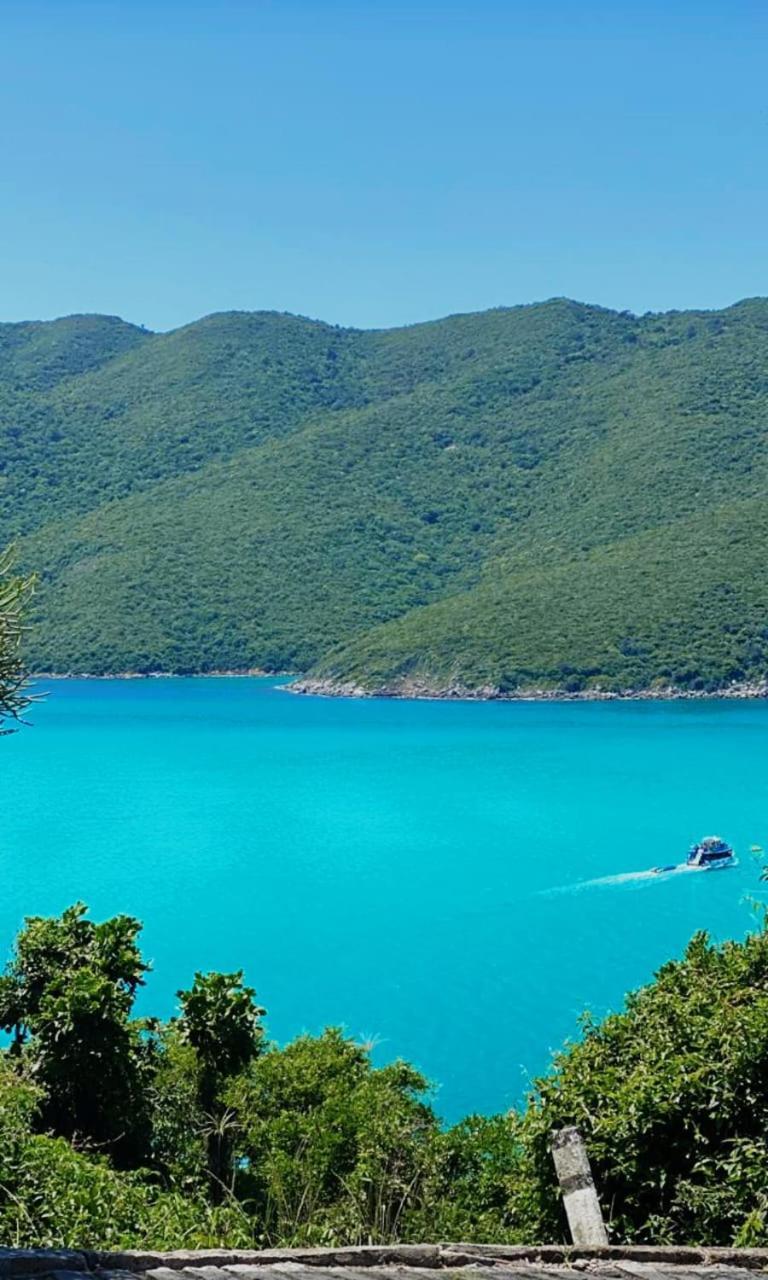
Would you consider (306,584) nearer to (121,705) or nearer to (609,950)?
(121,705)

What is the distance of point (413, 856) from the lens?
140 ft

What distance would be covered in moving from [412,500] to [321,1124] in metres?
119

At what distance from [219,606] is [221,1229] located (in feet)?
346

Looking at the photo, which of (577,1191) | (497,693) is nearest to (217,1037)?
(577,1191)

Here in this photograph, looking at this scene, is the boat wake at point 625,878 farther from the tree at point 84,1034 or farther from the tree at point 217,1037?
the tree at point 84,1034

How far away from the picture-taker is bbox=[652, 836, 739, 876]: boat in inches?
1526

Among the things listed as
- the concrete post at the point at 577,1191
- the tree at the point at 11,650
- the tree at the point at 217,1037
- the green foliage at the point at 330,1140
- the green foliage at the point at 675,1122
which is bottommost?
the green foliage at the point at 330,1140

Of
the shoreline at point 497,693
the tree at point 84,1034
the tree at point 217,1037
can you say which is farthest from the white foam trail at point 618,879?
the shoreline at point 497,693

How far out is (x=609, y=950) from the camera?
100 ft

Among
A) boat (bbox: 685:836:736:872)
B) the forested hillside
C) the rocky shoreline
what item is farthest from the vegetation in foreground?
the forested hillside

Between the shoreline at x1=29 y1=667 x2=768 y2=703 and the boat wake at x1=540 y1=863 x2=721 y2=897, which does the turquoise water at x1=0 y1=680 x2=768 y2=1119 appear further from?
the shoreline at x1=29 y1=667 x2=768 y2=703

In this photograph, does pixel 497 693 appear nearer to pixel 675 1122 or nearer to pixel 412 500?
pixel 412 500

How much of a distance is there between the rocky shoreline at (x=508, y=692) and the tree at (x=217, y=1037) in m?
75.8

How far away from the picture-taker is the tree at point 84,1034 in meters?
10.1
